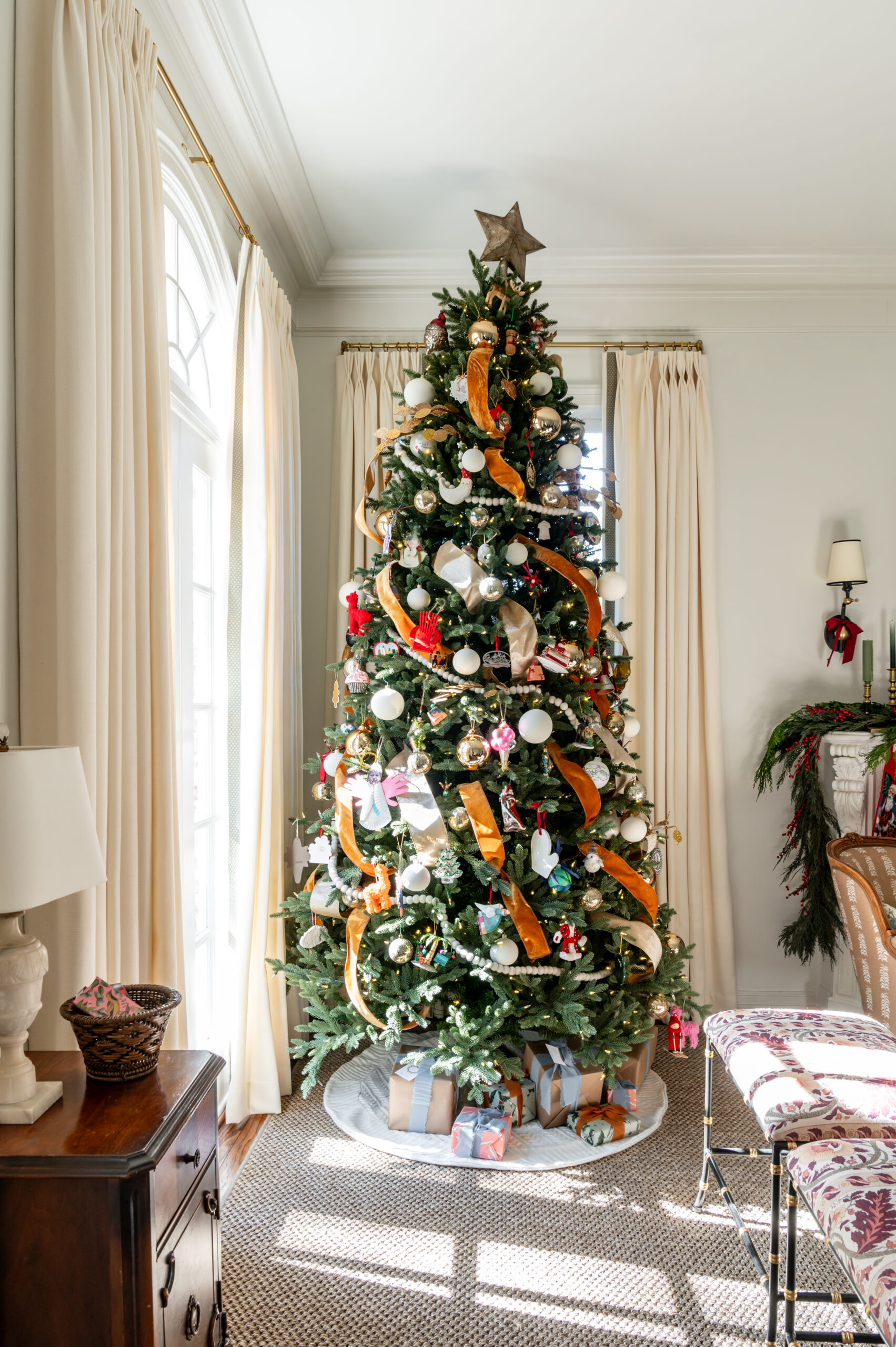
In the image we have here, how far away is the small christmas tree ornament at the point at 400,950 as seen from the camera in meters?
2.23

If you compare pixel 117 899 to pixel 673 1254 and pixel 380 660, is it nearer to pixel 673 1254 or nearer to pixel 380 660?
pixel 380 660

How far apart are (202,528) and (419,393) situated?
81cm

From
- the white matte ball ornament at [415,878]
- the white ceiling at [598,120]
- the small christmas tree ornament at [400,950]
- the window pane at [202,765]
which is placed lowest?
the small christmas tree ornament at [400,950]

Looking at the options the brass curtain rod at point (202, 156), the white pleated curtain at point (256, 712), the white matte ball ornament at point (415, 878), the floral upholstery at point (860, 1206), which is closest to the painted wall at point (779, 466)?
the white pleated curtain at point (256, 712)

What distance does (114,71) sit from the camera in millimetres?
1582

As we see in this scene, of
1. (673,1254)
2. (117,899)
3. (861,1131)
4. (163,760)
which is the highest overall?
(163,760)

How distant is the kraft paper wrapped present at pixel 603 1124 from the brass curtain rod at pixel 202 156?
285 centimetres

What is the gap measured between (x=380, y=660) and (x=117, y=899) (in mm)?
1081

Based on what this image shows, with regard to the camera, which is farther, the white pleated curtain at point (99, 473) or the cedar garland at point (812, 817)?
the cedar garland at point (812, 817)

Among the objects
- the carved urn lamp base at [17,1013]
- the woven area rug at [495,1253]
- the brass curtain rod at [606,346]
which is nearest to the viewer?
the carved urn lamp base at [17,1013]

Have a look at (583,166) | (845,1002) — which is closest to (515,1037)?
(845,1002)

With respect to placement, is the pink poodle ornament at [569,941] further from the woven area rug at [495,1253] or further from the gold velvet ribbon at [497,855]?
the woven area rug at [495,1253]

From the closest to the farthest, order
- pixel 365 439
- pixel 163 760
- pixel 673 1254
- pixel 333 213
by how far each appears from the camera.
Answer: pixel 163 760
pixel 673 1254
pixel 333 213
pixel 365 439

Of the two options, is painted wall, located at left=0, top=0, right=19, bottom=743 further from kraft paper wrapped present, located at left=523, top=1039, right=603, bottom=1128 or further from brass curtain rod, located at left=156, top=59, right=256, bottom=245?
kraft paper wrapped present, located at left=523, top=1039, right=603, bottom=1128
